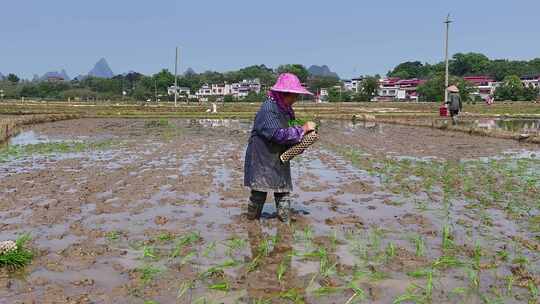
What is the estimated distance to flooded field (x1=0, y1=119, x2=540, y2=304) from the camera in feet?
12.3

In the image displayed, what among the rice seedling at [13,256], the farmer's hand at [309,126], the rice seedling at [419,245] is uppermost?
the farmer's hand at [309,126]

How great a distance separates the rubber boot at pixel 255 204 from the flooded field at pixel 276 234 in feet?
0.37

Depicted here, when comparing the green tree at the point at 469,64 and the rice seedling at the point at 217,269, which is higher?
the green tree at the point at 469,64

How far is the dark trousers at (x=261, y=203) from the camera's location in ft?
19.2

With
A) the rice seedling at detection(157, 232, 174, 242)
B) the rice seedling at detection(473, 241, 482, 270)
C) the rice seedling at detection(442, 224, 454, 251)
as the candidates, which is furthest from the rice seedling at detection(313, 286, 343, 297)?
the rice seedling at detection(157, 232, 174, 242)

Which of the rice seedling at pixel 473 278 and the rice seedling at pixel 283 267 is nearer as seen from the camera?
the rice seedling at pixel 473 278

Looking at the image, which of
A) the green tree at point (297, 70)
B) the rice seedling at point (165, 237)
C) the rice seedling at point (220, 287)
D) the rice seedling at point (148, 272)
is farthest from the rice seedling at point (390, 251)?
the green tree at point (297, 70)

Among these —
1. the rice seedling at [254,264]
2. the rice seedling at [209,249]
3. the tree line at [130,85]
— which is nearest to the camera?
the rice seedling at [254,264]

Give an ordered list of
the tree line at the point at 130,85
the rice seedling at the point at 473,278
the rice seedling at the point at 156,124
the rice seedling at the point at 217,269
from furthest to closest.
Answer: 1. the tree line at the point at 130,85
2. the rice seedling at the point at 156,124
3. the rice seedling at the point at 217,269
4. the rice seedling at the point at 473,278

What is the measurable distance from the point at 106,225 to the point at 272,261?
83.5 inches

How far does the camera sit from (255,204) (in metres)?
5.93

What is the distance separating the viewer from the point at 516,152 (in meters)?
12.9

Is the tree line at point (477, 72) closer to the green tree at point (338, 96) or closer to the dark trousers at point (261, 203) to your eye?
the green tree at point (338, 96)

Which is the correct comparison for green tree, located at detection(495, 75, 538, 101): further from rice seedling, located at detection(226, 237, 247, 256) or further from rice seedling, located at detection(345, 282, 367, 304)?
rice seedling, located at detection(345, 282, 367, 304)
